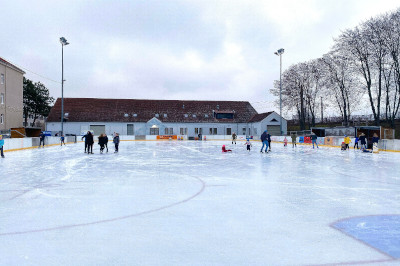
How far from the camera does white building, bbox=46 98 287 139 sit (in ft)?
170

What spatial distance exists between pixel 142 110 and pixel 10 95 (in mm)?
21131

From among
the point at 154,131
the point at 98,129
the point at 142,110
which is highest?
the point at 142,110

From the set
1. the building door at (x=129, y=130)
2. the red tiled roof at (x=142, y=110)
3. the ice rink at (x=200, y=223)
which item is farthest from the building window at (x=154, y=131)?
the ice rink at (x=200, y=223)

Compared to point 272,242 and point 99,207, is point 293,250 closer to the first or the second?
point 272,242

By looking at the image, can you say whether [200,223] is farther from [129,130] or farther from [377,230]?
[129,130]

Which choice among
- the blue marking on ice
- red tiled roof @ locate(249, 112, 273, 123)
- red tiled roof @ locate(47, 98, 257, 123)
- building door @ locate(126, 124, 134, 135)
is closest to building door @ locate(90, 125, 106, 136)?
red tiled roof @ locate(47, 98, 257, 123)

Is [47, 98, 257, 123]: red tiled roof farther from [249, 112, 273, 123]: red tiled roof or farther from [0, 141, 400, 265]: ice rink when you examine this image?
[0, 141, 400, 265]: ice rink

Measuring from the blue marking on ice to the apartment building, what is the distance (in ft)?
145

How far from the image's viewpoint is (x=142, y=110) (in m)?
56.3

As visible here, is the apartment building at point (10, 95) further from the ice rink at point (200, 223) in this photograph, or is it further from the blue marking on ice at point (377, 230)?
the blue marking on ice at point (377, 230)

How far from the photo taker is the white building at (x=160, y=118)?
170 feet

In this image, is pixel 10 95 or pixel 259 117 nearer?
pixel 10 95

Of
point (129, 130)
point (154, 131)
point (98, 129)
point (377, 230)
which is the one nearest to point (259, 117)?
point (154, 131)

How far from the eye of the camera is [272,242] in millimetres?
3705
